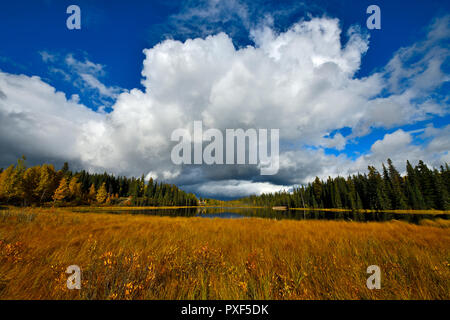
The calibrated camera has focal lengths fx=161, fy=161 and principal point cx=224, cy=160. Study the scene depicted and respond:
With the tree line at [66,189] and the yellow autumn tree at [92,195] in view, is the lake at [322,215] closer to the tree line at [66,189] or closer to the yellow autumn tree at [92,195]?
the tree line at [66,189]

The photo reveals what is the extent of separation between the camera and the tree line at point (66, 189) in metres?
43.4

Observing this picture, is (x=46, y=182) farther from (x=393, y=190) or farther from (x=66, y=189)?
(x=393, y=190)

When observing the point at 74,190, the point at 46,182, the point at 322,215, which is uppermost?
the point at 46,182

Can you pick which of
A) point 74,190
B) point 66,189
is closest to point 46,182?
point 66,189

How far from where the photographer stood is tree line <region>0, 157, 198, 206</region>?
143ft

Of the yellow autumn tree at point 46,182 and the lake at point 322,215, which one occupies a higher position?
the yellow autumn tree at point 46,182

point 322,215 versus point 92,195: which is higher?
point 92,195

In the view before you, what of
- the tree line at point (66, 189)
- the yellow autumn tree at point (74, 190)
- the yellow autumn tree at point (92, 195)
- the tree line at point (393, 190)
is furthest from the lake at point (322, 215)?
the yellow autumn tree at point (92, 195)

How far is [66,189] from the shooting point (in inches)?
2240

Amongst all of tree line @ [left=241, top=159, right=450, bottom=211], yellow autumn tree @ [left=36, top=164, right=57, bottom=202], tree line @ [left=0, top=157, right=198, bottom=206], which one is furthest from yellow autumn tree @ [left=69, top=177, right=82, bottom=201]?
tree line @ [left=241, top=159, right=450, bottom=211]

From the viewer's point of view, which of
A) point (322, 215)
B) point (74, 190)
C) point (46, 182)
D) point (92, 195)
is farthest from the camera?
point (92, 195)
